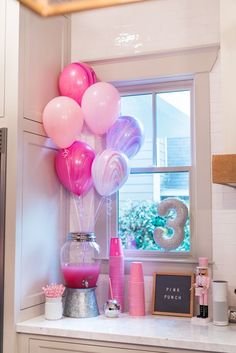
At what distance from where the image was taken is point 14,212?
2375 mm

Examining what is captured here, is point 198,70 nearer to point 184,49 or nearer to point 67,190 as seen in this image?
point 184,49

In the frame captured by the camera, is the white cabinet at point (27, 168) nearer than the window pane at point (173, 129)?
Yes

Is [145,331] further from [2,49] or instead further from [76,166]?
[2,49]

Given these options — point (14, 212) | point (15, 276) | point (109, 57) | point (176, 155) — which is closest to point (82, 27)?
point (109, 57)

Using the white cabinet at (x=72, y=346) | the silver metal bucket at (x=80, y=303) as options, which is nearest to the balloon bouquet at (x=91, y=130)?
the silver metal bucket at (x=80, y=303)

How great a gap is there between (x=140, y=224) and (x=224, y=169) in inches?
40.3

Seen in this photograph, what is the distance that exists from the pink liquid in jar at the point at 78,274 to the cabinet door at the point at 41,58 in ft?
3.03

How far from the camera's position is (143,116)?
9.66 feet

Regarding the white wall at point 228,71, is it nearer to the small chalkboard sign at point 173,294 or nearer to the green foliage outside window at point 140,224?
the green foliage outside window at point 140,224

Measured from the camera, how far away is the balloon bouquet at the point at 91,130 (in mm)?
2529

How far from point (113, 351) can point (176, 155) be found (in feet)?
4.23

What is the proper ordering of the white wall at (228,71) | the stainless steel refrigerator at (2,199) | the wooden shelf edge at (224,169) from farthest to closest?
the stainless steel refrigerator at (2,199)
the white wall at (228,71)
the wooden shelf edge at (224,169)

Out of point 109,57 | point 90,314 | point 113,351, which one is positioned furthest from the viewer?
point 109,57

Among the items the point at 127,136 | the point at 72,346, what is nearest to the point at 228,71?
the point at 127,136
